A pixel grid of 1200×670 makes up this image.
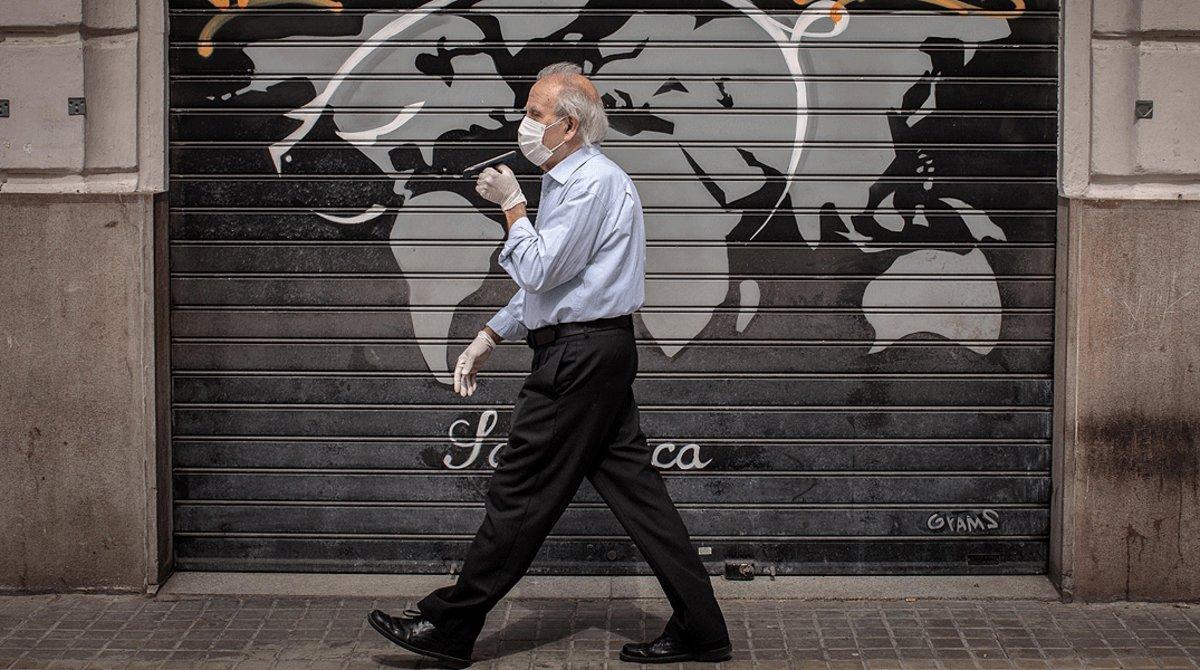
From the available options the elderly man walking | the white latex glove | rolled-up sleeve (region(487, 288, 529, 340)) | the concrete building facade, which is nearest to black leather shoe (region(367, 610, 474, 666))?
the elderly man walking

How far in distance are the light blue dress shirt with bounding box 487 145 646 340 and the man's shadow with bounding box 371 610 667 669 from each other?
4.02 feet

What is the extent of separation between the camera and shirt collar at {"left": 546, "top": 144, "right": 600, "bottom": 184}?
209 inches

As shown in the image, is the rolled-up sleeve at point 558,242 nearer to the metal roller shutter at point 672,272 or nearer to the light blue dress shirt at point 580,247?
the light blue dress shirt at point 580,247

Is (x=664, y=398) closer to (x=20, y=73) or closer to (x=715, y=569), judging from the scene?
(x=715, y=569)

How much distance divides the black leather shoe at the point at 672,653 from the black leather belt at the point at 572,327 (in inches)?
45.3

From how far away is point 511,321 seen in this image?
18.0 ft

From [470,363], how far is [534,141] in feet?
2.66

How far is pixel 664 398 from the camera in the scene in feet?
20.9

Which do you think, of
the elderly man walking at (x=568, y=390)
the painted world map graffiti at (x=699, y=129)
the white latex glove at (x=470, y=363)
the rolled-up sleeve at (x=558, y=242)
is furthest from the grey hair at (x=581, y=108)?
the painted world map graffiti at (x=699, y=129)

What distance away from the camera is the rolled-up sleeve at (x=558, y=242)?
5.13m

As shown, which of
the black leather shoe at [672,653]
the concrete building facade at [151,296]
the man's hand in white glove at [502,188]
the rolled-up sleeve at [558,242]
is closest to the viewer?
the rolled-up sleeve at [558,242]

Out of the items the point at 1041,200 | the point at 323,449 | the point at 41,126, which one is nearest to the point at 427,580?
the point at 323,449

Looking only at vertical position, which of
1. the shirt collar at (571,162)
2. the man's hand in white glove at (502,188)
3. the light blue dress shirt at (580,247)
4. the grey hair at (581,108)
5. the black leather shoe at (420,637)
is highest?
the grey hair at (581,108)

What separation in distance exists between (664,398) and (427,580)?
1249 mm
